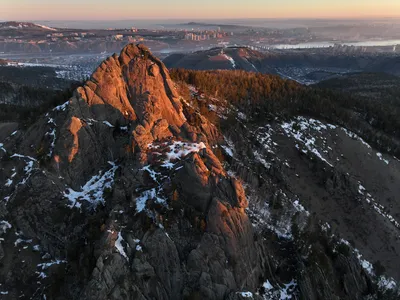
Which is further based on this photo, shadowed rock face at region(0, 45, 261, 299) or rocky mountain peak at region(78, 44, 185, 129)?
rocky mountain peak at region(78, 44, 185, 129)

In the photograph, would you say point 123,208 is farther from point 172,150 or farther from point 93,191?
point 172,150

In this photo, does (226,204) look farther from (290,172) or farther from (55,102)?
(55,102)

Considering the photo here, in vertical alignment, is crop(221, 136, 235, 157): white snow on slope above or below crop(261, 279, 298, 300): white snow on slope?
above

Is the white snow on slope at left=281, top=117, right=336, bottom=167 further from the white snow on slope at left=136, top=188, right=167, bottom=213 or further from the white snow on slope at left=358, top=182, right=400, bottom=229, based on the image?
the white snow on slope at left=136, top=188, right=167, bottom=213

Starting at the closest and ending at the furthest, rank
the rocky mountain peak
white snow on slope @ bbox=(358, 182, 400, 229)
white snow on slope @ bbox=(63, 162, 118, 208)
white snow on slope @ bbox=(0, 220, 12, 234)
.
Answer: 1. white snow on slope @ bbox=(0, 220, 12, 234)
2. white snow on slope @ bbox=(63, 162, 118, 208)
3. the rocky mountain peak
4. white snow on slope @ bbox=(358, 182, 400, 229)

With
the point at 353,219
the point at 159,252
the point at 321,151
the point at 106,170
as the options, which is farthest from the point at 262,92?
the point at 159,252

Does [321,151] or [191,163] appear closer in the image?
[191,163]

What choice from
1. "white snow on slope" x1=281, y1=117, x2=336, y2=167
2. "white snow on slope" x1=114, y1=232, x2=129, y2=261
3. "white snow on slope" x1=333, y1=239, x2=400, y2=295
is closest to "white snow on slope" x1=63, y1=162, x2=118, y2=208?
"white snow on slope" x1=114, y1=232, x2=129, y2=261
